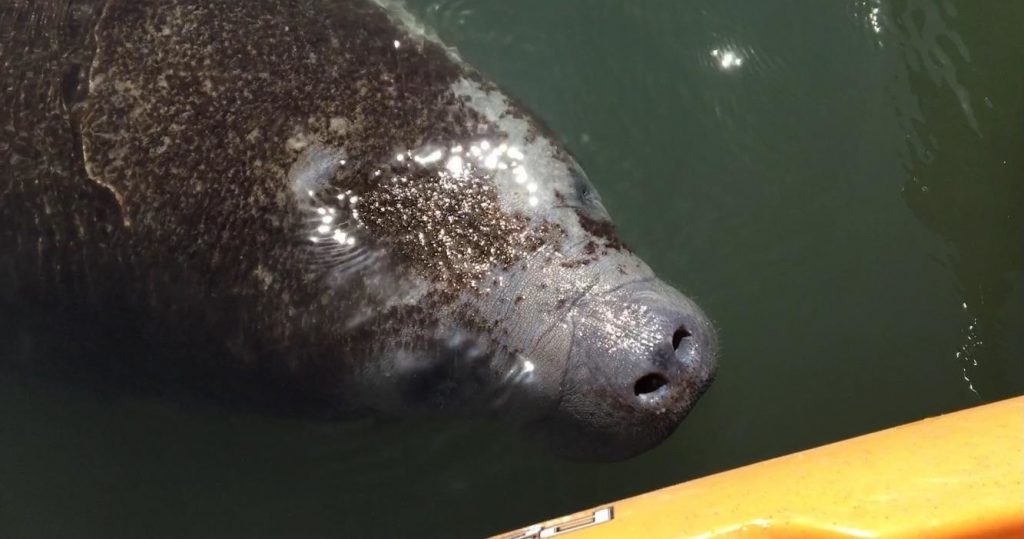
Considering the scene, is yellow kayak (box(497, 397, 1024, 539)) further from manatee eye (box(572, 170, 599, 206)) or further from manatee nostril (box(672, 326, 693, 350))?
manatee eye (box(572, 170, 599, 206))

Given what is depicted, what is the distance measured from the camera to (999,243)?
18.3 feet

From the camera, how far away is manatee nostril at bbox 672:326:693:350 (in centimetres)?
389

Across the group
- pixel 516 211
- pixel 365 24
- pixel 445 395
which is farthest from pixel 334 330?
pixel 365 24

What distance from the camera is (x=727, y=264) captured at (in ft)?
18.3

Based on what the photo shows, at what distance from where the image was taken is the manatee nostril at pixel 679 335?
389cm

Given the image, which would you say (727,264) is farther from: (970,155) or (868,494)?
(868,494)

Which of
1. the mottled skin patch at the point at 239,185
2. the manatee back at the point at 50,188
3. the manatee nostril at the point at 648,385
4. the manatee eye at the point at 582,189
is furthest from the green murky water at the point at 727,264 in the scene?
the manatee nostril at the point at 648,385

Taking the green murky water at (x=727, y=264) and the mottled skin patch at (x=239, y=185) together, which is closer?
the mottled skin patch at (x=239, y=185)

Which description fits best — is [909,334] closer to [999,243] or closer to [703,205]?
[999,243]

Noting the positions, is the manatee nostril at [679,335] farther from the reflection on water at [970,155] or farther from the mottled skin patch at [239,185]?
the reflection on water at [970,155]

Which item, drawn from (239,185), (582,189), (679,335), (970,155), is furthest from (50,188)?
(970,155)

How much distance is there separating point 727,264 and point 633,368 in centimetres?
201

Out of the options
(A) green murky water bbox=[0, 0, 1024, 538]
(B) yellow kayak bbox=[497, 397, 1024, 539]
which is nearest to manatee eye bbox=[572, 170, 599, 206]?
(A) green murky water bbox=[0, 0, 1024, 538]

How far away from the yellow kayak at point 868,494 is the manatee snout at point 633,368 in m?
0.29
